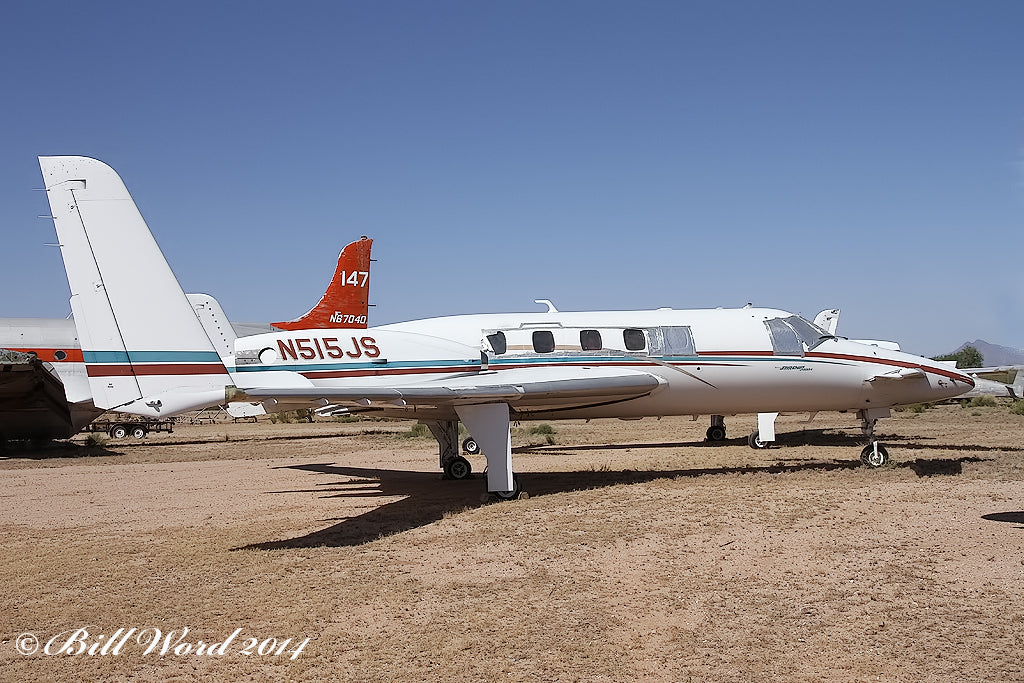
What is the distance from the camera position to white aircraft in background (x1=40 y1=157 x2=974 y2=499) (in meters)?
11.7

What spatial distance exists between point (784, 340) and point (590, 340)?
3.78 m

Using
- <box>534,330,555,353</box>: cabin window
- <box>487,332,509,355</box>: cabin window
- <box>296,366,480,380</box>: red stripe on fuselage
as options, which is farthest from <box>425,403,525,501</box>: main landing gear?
<box>534,330,555,353</box>: cabin window

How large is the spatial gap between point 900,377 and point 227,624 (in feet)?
42.0

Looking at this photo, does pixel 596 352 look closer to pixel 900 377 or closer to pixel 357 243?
pixel 900 377

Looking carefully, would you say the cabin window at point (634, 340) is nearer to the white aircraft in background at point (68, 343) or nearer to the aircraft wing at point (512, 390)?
the aircraft wing at point (512, 390)

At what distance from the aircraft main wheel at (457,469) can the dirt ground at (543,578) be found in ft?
1.44

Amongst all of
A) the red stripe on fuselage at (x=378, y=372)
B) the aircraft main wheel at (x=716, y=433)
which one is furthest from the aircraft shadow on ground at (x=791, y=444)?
the red stripe on fuselage at (x=378, y=372)

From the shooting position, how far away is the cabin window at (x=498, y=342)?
1474 centimetres

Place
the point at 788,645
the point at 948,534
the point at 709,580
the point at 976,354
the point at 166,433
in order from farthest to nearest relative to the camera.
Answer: the point at 976,354
the point at 166,433
the point at 948,534
the point at 709,580
the point at 788,645

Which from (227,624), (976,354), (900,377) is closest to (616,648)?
(227,624)

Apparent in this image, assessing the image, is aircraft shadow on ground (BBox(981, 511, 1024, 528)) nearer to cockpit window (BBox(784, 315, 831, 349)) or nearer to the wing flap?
the wing flap

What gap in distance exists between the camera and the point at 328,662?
606 cm

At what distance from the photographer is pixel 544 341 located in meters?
14.8

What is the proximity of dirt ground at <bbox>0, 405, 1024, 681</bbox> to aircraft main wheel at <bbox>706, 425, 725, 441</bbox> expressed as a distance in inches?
292
